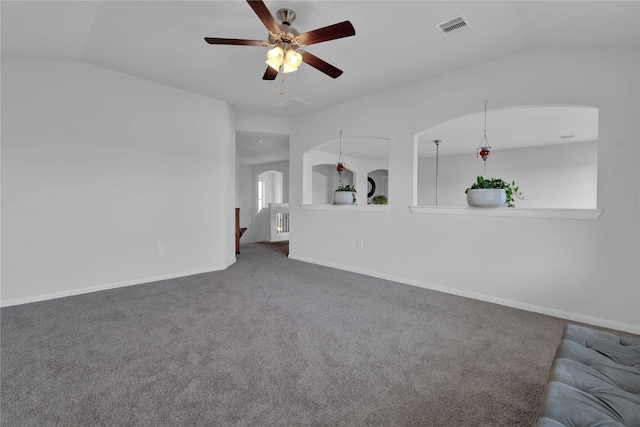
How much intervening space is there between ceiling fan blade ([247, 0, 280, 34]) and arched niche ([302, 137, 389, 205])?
2.53 m

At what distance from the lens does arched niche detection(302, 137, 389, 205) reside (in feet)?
19.0

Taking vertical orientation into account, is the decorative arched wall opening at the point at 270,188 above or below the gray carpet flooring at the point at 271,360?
above

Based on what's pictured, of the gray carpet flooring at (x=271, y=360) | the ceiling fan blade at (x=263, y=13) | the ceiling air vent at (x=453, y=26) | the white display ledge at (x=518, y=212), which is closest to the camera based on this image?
the gray carpet flooring at (x=271, y=360)

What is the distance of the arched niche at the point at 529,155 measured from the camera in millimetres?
4617

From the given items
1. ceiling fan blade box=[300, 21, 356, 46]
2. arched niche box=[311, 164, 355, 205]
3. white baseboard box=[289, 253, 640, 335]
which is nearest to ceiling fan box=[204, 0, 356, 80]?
ceiling fan blade box=[300, 21, 356, 46]

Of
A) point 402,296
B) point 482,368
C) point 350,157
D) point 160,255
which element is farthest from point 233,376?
point 350,157

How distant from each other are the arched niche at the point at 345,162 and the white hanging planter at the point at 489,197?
1655 millimetres

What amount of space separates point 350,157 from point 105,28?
6.63 meters

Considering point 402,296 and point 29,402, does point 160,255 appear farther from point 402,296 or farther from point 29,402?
point 402,296

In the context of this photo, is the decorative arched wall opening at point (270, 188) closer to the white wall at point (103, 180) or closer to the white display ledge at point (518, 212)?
the white wall at point (103, 180)

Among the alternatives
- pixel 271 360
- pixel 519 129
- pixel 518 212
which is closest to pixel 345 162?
pixel 519 129

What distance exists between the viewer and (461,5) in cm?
229

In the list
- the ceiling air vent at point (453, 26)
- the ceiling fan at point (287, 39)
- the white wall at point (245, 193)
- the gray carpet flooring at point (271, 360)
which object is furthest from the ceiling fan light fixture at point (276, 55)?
the white wall at point (245, 193)

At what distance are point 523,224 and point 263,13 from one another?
3.15m
